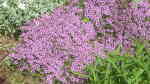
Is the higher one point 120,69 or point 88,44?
point 88,44

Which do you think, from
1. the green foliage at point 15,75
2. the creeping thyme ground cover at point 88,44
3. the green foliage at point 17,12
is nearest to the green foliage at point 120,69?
the creeping thyme ground cover at point 88,44

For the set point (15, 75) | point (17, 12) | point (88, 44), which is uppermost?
point (17, 12)

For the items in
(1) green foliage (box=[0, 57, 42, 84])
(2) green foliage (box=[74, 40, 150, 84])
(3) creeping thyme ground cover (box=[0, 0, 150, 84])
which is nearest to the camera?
(2) green foliage (box=[74, 40, 150, 84])

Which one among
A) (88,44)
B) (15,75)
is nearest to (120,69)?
(88,44)

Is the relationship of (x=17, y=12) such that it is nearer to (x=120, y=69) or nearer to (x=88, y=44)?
(x=88, y=44)

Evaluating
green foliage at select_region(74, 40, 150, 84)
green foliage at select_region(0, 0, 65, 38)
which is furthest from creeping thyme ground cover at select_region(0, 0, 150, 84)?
green foliage at select_region(0, 0, 65, 38)

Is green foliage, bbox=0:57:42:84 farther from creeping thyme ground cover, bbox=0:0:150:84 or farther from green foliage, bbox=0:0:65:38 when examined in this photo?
green foliage, bbox=0:0:65:38
